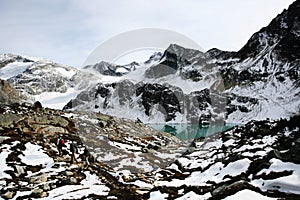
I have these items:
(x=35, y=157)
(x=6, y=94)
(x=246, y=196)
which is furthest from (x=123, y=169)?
(x=6, y=94)

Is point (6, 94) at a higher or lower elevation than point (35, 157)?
higher

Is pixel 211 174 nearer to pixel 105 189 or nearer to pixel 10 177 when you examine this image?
pixel 105 189

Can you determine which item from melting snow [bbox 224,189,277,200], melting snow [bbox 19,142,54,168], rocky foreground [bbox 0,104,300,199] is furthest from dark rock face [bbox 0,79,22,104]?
melting snow [bbox 224,189,277,200]

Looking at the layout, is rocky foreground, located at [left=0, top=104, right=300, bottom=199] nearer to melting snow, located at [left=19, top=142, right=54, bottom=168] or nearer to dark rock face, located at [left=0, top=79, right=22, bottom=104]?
melting snow, located at [left=19, top=142, right=54, bottom=168]

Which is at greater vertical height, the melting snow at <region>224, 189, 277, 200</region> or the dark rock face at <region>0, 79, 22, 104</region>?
the dark rock face at <region>0, 79, 22, 104</region>

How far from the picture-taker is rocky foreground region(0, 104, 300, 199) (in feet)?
57.0

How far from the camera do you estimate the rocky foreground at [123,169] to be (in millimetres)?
17359

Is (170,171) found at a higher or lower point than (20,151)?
lower

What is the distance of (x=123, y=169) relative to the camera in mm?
36938

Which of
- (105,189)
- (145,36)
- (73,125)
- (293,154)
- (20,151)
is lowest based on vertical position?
(105,189)

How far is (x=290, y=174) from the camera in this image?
641 inches

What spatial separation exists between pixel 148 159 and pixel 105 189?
70.6 ft

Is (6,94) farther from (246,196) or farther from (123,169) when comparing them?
(246,196)

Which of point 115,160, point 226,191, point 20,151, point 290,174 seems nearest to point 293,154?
point 290,174
